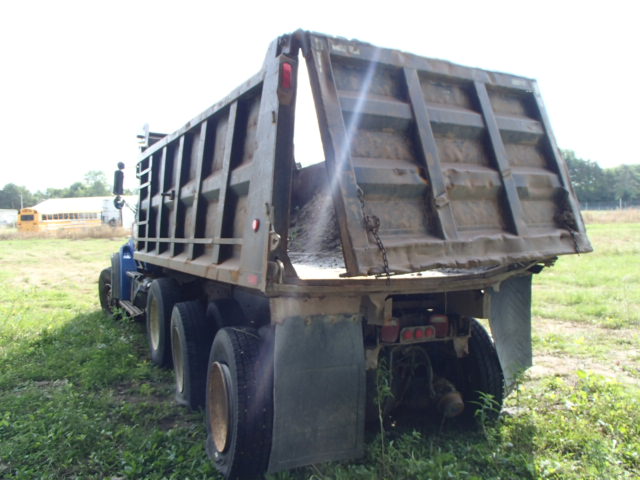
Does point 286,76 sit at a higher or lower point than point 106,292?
higher

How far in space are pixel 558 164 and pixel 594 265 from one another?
1183 cm

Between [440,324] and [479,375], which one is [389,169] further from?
[479,375]

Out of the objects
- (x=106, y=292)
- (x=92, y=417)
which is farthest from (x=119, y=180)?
(x=92, y=417)

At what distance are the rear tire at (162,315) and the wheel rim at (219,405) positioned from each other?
81.6 inches

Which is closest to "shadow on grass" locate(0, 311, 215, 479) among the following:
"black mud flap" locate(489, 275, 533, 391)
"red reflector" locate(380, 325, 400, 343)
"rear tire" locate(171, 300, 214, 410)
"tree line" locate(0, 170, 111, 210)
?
"rear tire" locate(171, 300, 214, 410)

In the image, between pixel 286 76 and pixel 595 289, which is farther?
pixel 595 289

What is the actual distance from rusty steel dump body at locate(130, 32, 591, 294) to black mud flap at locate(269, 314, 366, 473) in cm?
35

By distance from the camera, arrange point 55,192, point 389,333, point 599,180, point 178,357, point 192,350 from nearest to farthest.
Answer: point 389,333
point 192,350
point 178,357
point 599,180
point 55,192

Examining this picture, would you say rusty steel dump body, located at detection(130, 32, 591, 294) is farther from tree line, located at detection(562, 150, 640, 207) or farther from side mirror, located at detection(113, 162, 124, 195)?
tree line, located at detection(562, 150, 640, 207)

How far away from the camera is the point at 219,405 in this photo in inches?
143

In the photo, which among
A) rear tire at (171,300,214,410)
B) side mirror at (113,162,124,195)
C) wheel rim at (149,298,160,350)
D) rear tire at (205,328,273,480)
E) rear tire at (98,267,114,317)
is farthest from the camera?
rear tire at (98,267,114,317)

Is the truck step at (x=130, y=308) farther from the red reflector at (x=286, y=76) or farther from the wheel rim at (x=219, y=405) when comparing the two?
the red reflector at (x=286, y=76)

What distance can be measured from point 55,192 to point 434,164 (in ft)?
366

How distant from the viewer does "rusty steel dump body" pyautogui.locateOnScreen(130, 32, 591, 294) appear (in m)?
2.93
